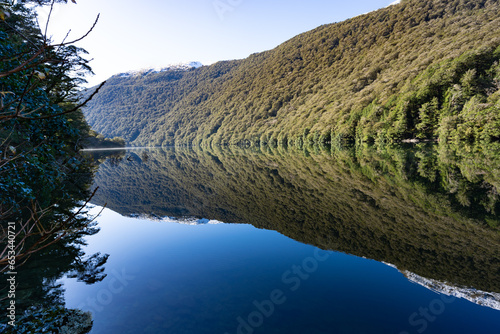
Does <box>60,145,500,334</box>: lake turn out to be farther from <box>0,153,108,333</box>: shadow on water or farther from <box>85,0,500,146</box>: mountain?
<box>85,0,500,146</box>: mountain

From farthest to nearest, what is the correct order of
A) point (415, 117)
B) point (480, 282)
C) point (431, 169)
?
point (415, 117), point (431, 169), point (480, 282)

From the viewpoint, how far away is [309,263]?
440 inches

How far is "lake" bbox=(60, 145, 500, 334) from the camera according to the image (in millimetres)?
7609

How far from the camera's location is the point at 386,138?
253 ft

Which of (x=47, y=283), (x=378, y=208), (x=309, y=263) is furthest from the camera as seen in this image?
(x=378, y=208)

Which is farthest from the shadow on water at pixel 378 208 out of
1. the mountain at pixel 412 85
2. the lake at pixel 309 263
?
the mountain at pixel 412 85

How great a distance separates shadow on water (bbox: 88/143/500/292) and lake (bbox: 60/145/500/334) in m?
0.10

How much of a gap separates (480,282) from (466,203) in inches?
419

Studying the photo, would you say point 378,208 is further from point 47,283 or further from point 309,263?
point 47,283

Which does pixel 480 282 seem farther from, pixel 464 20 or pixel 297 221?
pixel 464 20

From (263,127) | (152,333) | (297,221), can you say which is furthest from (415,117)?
(263,127)

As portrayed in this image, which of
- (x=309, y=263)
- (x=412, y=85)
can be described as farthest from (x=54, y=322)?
(x=412, y=85)

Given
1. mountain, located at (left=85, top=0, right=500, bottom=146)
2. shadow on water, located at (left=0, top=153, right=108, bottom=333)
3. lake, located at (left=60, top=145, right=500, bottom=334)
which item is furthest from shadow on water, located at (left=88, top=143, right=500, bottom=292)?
mountain, located at (left=85, top=0, right=500, bottom=146)

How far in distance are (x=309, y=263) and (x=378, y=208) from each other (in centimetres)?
913
